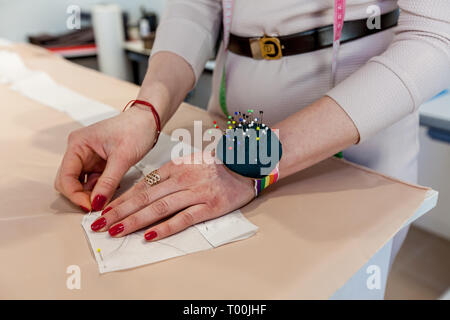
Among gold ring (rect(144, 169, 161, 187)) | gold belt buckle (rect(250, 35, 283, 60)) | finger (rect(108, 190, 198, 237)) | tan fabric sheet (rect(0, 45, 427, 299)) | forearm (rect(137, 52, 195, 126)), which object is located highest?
gold belt buckle (rect(250, 35, 283, 60))

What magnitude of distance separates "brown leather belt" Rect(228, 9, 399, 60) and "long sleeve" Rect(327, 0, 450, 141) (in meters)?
0.11

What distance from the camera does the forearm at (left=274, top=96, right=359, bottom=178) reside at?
25.8 inches

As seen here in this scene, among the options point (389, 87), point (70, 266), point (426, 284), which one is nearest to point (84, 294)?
point (70, 266)

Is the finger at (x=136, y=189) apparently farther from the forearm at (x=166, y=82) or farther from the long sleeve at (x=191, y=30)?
the long sleeve at (x=191, y=30)

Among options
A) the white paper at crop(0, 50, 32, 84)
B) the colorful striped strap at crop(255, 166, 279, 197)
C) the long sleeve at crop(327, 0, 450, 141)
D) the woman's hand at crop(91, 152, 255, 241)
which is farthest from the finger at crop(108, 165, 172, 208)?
the white paper at crop(0, 50, 32, 84)

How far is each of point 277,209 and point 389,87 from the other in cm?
28

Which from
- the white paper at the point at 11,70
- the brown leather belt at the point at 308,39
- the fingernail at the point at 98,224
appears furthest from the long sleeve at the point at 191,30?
the white paper at the point at 11,70

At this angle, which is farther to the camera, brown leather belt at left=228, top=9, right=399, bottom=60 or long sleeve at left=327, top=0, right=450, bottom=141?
brown leather belt at left=228, top=9, right=399, bottom=60

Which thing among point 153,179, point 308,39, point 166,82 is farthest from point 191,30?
point 153,179

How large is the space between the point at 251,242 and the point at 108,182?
280 mm

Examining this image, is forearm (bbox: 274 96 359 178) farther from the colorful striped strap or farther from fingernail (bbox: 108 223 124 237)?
fingernail (bbox: 108 223 124 237)

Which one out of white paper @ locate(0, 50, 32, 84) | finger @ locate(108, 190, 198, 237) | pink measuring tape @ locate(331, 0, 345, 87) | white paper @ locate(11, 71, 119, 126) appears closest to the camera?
finger @ locate(108, 190, 198, 237)

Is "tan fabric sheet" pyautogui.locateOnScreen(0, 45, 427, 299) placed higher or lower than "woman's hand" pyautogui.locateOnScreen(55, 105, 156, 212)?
lower

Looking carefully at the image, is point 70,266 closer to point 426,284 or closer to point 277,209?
point 277,209
